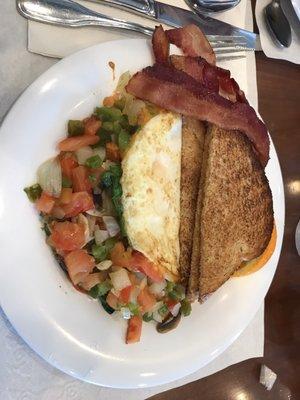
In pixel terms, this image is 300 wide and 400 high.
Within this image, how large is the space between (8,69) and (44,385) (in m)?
0.97

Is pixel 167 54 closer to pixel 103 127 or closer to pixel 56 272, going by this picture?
pixel 103 127

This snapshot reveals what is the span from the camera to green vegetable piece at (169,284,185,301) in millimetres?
1637

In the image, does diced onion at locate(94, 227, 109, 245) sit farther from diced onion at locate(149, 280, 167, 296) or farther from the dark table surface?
the dark table surface

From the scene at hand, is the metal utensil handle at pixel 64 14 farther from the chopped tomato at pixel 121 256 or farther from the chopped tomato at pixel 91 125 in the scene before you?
the chopped tomato at pixel 121 256

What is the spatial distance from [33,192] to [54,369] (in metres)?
0.55

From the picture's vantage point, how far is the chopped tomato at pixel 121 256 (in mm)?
1551

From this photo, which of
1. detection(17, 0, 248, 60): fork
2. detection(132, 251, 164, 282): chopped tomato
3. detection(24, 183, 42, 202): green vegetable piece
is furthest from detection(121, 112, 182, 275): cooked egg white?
detection(17, 0, 248, 60): fork

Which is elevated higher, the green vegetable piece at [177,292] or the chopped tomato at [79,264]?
the chopped tomato at [79,264]

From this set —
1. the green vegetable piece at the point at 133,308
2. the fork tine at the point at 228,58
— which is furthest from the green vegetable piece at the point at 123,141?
the fork tine at the point at 228,58

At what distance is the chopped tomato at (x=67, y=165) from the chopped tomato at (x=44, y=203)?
3.7 inches

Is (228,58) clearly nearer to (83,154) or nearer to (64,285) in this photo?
(83,154)

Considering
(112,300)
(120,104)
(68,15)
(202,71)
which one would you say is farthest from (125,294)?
(68,15)

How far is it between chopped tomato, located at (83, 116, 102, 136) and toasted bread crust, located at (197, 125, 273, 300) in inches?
13.8

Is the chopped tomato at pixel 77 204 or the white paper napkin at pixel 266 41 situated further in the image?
the white paper napkin at pixel 266 41
